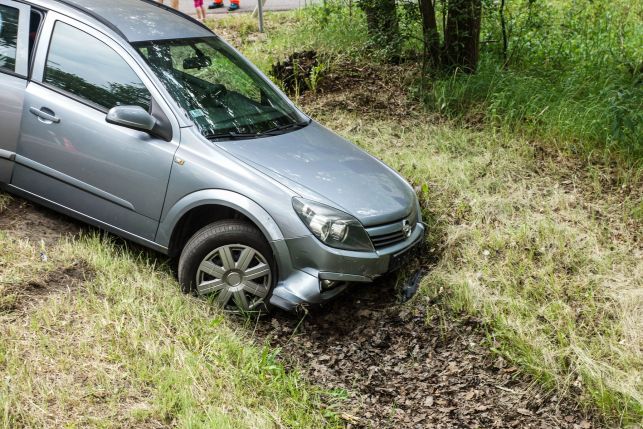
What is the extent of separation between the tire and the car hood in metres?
0.44

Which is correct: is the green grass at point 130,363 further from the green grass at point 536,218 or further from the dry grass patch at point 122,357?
the green grass at point 536,218

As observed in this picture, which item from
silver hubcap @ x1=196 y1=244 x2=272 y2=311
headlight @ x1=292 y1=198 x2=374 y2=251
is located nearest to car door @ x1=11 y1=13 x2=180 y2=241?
silver hubcap @ x1=196 y1=244 x2=272 y2=311

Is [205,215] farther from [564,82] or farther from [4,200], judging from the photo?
[564,82]

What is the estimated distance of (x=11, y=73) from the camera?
5500 mm

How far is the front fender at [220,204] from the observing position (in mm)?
4688

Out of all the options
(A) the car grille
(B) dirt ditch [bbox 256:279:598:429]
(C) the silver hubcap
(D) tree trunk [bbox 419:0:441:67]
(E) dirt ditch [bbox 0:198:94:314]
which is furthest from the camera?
(D) tree trunk [bbox 419:0:441:67]

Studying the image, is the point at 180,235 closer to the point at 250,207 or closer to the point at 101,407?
the point at 250,207

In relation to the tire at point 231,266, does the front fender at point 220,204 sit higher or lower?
higher

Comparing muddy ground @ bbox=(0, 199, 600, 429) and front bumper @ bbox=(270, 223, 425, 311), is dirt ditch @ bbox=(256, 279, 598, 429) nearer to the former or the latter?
muddy ground @ bbox=(0, 199, 600, 429)

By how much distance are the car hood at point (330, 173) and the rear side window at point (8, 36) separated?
6.12 feet

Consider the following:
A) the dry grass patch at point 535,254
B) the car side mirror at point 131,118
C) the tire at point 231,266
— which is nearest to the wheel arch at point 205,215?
the tire at point 231,266

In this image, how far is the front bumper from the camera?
15.3 ft

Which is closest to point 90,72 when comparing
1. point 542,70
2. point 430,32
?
point 430,32

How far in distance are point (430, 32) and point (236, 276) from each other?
445 cm
